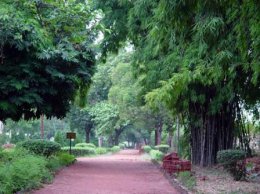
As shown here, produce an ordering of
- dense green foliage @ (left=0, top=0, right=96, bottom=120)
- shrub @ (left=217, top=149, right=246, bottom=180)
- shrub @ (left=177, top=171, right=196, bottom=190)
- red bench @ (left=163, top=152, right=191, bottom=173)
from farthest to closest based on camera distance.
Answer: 1. red bench @ (left=163, top=152, right=191, bottom=173)
2. dense green foliage @ (left=0, top=0, right=96, bottom=120)
3. shrub @ (left=217, top=149, right=246, bottom=180)
4. shrub @ (left=177, top=171, right=196, bottom=190)

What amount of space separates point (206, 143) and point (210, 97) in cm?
227

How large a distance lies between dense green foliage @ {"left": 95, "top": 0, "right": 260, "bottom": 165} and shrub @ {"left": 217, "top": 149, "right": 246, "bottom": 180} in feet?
5.40

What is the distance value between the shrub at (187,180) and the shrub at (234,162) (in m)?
1.32

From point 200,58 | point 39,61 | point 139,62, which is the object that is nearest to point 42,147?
point 39,61

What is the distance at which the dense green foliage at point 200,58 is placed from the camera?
5570 mm

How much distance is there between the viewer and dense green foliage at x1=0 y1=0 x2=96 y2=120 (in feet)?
43.5

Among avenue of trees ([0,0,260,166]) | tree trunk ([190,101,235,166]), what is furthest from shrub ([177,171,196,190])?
tree trunk ([190,101,235,166])

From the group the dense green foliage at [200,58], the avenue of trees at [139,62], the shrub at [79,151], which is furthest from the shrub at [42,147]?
the shrub at [79,151]

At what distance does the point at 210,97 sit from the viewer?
1648 cm

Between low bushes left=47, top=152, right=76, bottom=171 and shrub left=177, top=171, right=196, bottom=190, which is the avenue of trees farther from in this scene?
shrub left=177, top=171, right=196, bottom=190

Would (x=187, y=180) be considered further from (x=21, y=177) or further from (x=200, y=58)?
(x=200, y=58)

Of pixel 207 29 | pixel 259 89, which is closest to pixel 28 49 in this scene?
pixel 259 89

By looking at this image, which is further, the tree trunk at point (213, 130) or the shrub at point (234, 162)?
the tree trunk at point (213, 130)

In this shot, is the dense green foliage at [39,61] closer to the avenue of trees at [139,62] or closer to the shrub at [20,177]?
the avenue of trees at [139,62]
